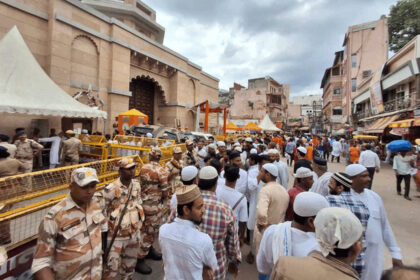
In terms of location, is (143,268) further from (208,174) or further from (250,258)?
(208,174)

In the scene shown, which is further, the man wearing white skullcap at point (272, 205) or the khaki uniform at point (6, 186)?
the man wearing white skullcap at point (272, 205)

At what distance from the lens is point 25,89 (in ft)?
21.6

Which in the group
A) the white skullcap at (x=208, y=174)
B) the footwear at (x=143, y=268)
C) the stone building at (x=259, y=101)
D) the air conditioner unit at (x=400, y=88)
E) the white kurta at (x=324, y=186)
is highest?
the stone building at (x=259, y=101)

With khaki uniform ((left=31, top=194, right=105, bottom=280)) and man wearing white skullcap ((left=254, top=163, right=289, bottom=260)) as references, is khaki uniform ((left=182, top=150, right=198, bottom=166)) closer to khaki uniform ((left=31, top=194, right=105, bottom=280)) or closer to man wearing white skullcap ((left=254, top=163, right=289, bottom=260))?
man wearing white skullcap ((left=254, top=163, right=289, bottom=260))

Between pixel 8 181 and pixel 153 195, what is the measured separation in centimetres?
179

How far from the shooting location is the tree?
24953 mm

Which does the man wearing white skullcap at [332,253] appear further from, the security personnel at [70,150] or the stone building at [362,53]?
the stone building at [362,53]

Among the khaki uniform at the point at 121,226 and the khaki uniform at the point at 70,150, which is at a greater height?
the khaki uniform at the point at 70,150

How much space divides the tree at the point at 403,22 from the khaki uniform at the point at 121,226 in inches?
1401

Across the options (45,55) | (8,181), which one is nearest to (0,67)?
(45,55)

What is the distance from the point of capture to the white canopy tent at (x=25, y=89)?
6.06m

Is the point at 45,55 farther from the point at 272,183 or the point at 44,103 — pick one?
the point at 272,183

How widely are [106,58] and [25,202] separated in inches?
508

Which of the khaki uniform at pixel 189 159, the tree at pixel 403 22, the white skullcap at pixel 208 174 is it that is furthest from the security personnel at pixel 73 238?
the tree at pixel 403 22
